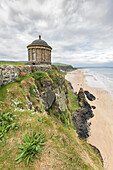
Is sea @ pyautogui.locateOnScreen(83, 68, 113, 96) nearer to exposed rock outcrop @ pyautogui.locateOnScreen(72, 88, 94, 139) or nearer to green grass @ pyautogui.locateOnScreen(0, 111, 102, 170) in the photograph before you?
exposed rock outcrop @ pyautogui.locateOnScreen(72, 88, 94, 139)

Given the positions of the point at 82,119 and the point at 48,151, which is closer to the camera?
the point at 48,151

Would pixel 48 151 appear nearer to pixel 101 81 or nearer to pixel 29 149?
pixel 29 149

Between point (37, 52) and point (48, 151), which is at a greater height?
point (37, 52)

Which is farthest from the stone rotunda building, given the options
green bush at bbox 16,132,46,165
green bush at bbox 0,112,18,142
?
green bush at bbox 16,132,46,165

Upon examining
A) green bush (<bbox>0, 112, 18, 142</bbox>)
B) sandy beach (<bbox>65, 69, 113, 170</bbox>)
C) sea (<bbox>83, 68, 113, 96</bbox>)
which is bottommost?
sandy beach (<bbox>65, 69, 113, 170</bbox>)

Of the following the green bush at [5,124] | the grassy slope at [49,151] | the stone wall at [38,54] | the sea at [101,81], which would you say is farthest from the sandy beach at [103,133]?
the sea at [101,81]

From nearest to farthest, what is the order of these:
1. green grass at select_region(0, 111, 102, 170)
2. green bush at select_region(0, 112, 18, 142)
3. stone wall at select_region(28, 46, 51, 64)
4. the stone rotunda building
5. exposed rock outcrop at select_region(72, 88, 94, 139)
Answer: green grass at select_region(0, 111, 102, 170) → green bush at select_region(0, 112, 18, 142) → exposed rock outcrop at select_region(72, 88, 94, 139) → the stone rotunda building → stone wall at select_region(28, 46, 51, 64)

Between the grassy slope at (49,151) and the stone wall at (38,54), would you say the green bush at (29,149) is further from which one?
the stone wall at (38,54)

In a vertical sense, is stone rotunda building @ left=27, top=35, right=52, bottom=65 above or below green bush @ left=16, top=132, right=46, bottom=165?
above

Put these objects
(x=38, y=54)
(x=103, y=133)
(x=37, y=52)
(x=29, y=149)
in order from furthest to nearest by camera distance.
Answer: (x=38, y=54), (x=37, y=52), (x=103, y=133), (x=29, y=149)

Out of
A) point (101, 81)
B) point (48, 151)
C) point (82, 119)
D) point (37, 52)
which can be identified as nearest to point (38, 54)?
point (37, 52)

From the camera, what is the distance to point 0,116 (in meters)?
4.39

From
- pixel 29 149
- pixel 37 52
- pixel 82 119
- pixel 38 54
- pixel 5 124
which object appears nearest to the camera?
pixel 29 149

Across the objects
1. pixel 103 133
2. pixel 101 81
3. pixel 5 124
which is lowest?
pixel 103 133
